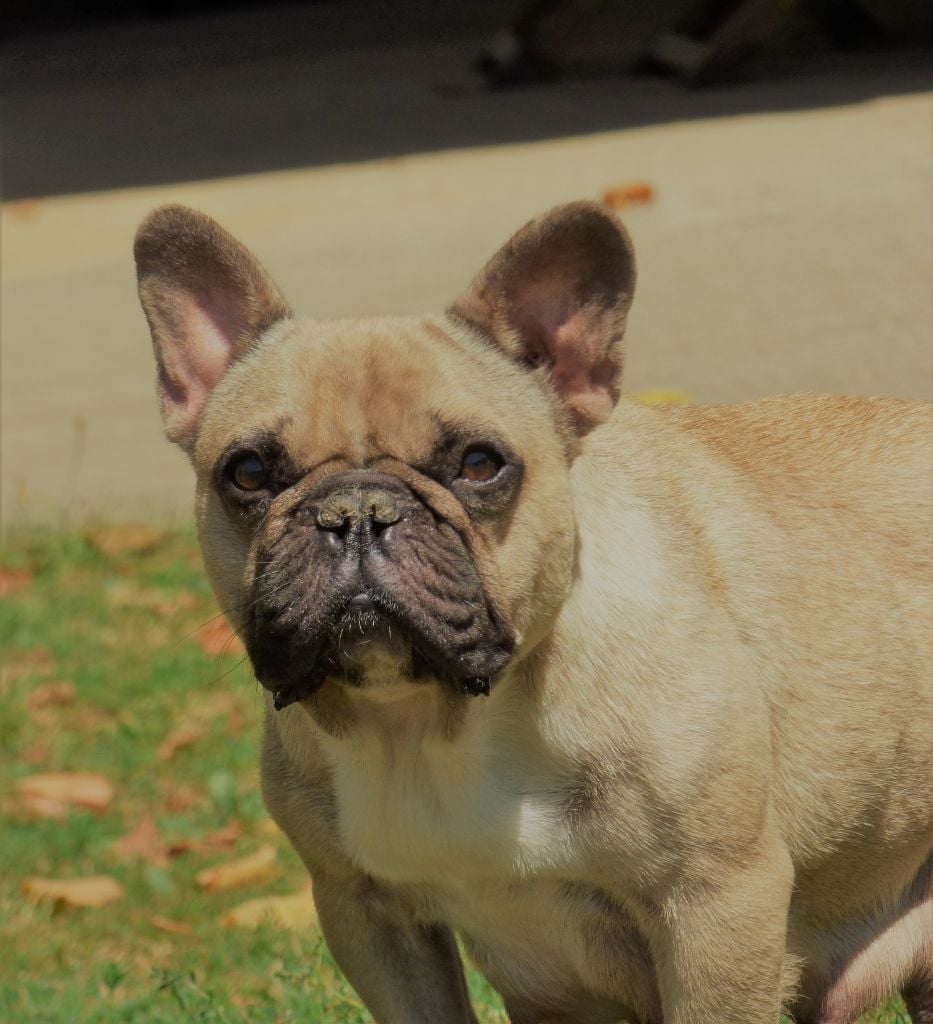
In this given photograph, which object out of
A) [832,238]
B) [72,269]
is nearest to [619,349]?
[832,238]

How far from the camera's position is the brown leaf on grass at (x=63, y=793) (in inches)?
238

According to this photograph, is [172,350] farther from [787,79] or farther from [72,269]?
[787,79]

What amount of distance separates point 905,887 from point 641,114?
25.2ft

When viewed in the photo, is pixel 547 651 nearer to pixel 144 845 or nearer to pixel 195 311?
pixel 195 311

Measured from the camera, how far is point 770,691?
3.84 meters

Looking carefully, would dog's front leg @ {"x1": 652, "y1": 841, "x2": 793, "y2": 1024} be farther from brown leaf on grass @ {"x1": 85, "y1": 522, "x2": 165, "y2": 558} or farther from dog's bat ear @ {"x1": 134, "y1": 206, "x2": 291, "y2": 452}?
brown leaf on grass @ {"x1": 85, "y1": 522, "x2": 165, "y2": 558}

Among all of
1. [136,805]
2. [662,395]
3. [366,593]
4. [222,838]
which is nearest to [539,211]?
[662,395]

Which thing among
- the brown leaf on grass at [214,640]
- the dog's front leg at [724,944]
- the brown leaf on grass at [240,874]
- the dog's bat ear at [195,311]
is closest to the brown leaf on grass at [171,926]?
the brown leaf on grass at [240,874]

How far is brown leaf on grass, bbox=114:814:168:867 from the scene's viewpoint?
5734 mm

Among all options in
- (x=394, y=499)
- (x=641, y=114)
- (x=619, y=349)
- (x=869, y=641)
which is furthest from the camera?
(x=641, y=114)

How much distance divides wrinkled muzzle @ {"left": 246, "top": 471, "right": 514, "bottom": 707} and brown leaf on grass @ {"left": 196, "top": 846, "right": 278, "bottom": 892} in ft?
7.37

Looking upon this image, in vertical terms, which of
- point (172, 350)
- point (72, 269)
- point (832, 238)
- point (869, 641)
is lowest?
point (72, 269)

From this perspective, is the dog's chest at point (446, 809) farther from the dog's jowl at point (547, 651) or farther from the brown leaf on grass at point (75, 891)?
the brown leaf on grass at point (75, 891)

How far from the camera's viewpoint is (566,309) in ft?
12.4
